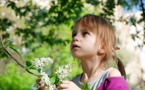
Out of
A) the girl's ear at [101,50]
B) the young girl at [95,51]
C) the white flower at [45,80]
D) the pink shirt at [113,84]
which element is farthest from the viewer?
the girl's ear at [101,50]

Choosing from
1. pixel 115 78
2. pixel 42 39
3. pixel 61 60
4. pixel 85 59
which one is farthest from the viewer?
pixel 61 60

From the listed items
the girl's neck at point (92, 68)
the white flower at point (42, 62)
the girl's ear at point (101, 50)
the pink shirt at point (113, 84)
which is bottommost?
the pink shirt at point (113, 84)

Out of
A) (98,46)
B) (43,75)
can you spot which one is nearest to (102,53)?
(98,46)

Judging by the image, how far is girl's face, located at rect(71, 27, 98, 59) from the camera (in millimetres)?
1787

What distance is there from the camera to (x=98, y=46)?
1.87 meters

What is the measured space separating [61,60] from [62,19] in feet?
28.5

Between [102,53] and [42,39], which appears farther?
[42,39]

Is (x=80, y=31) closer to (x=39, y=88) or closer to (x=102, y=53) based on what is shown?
(x=102, y=53)

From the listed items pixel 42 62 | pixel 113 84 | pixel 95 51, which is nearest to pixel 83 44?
pixel 95 51

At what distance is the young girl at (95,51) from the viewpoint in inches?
69.0

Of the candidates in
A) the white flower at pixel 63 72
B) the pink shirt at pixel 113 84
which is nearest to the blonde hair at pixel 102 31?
the pink shirt at pixel 113 84

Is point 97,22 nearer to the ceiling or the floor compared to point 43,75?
nearer to the ceiling

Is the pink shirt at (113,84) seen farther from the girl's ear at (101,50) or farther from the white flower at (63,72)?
the white flower at (63,72)

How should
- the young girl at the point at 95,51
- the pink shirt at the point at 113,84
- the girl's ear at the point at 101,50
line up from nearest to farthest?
1. the pink shirt at the point at 113,84
2. the young girl at the point at 95,51
3. the girl's ear at the point at 101,50
